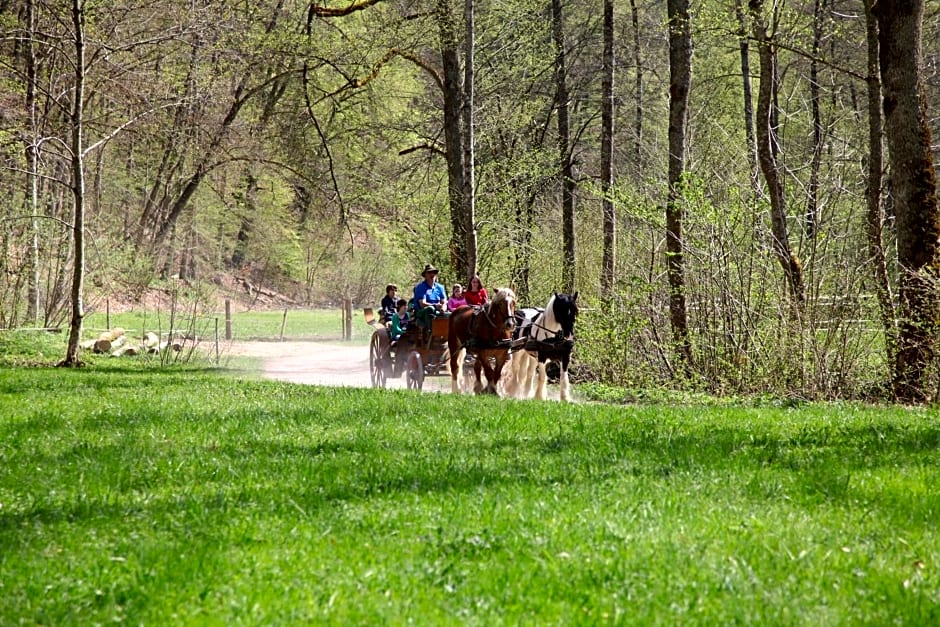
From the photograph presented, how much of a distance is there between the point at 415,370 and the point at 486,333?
2.44m

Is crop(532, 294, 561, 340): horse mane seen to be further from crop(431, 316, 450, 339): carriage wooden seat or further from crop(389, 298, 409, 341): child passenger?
crop(389, 298, 409, 341): child passenger

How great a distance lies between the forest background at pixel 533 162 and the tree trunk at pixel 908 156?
67 millimetres

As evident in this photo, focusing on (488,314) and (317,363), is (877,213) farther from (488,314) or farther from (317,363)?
(317,363)

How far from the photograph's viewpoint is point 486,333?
15047 mm

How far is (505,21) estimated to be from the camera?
24.8m

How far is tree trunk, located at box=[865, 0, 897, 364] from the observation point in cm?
1331

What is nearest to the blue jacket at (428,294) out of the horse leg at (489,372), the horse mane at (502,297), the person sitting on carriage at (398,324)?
the person sitting on carriage at (398,324)

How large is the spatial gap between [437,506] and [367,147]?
2196 cm

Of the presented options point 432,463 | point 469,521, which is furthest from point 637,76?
point 469,521

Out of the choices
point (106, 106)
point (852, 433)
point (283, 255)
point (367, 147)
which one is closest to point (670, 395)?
point (852, 433)

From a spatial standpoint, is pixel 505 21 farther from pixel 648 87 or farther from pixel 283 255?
pixel 283 255

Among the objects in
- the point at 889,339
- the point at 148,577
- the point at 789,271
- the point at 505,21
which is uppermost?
the point at 505,21

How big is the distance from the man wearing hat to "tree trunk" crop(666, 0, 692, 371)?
3804 mm

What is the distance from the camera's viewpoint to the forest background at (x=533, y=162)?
47.9ft
